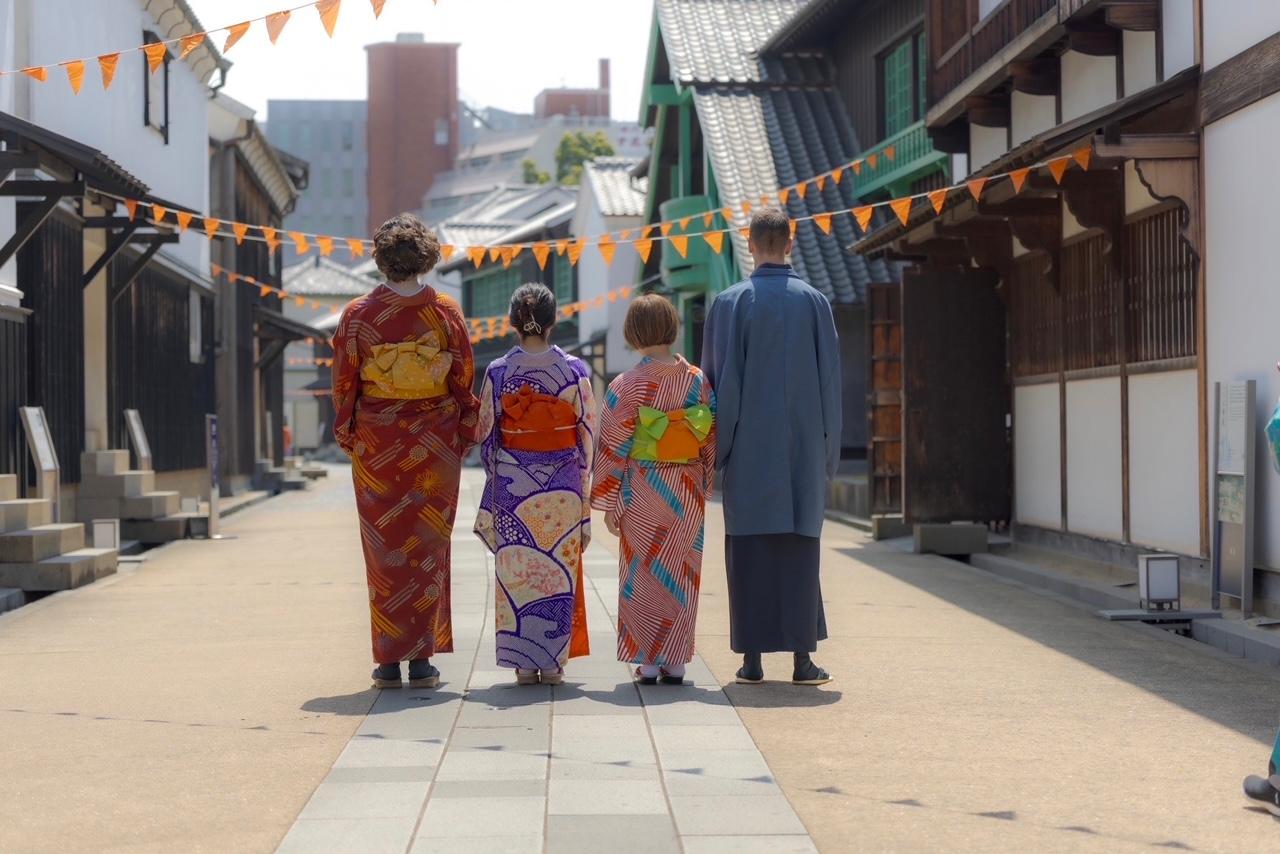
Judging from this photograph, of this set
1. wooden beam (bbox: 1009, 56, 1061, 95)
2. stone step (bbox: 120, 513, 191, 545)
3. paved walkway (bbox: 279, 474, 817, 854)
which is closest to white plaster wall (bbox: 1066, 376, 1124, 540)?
wooden beam (bbox: 1009, 56, 1061, 95)

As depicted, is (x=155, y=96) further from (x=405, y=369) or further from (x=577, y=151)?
(x=577, y=151)

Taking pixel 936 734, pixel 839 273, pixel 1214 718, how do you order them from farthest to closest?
pixel 839 273 < pixel 1214 718 < pixel 936 734

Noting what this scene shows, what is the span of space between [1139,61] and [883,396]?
5969 millimetres

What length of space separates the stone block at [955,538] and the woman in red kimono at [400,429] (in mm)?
8252

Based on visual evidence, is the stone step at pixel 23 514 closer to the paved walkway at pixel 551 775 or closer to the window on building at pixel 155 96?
the paved walkway at pixel 551 775

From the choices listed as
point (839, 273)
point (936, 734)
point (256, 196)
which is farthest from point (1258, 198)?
point (256, 196)

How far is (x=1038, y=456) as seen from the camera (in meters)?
14.8

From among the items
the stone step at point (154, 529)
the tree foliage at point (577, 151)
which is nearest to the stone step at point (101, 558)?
the stone step at point (154, 529)

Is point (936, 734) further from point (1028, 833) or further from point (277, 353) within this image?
point (277, 353)

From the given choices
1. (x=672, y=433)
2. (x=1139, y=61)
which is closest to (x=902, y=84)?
(x=1139, y=61)

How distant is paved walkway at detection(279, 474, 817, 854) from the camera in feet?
15.2

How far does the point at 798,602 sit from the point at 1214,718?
1.74 m

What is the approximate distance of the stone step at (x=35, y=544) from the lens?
11.8 metres

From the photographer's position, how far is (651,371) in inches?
286
